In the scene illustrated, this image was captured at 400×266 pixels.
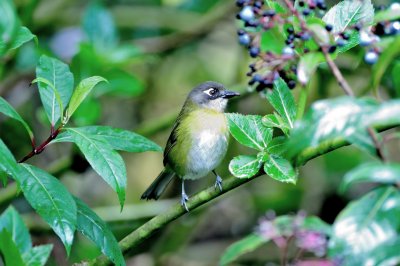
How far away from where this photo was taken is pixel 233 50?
293 inches

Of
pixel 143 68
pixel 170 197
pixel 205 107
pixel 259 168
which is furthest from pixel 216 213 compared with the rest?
pixel 259 168

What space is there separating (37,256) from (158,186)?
1726 millimetres

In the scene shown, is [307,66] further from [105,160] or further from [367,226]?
[105,160]

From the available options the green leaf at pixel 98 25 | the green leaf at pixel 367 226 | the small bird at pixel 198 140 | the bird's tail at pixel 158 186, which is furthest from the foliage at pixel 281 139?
the green leaf at pixel 98 25

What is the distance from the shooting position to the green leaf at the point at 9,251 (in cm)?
255

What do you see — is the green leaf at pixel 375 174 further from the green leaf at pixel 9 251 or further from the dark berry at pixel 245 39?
the green leaf at pixel 9 251

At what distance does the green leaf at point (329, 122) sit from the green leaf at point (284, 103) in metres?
0.88

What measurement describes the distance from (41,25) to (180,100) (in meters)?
1.60

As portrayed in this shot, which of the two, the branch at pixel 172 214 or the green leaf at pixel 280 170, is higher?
the green leaf at pixel 280 170

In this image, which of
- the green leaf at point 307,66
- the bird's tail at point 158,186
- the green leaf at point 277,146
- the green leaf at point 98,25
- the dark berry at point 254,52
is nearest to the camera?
the green leaf at point 307,66

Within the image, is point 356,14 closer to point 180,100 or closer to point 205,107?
point 205,107

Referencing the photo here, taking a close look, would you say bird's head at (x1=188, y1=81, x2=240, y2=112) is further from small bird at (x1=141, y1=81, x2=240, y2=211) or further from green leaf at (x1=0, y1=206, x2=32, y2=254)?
green leaf at (x1=0, y1=206, x2=32, y2=254)

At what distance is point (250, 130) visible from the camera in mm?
2582

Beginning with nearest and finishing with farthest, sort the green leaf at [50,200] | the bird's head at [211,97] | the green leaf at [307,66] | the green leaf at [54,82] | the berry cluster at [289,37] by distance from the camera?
the green leaf at [307,66]
the berry cluster at [289,37]
the green leaf at [50,200]
the green leaf at [54,82]
the bird's head at [211,97]
